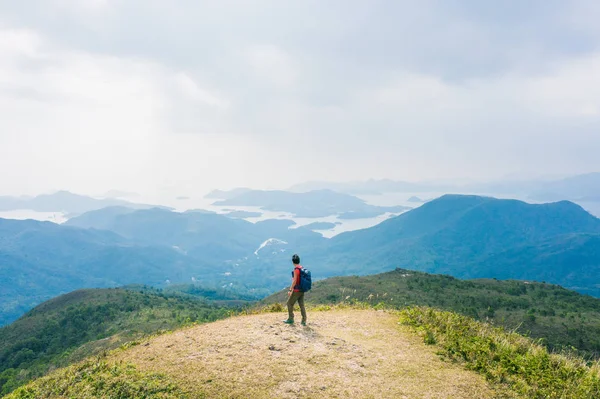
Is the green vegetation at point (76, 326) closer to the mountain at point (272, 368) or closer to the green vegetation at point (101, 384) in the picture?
the green vegetation at point (101, 384)

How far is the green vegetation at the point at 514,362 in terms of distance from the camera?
1111 cm

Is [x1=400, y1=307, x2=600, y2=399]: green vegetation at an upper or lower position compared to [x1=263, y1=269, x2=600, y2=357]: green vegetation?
upper

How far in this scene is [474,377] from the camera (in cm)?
1154

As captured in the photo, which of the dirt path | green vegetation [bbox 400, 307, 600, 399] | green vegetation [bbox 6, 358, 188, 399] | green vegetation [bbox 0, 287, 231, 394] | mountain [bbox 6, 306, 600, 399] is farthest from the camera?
green vegetation [bbox 0, 287, 231, 394]

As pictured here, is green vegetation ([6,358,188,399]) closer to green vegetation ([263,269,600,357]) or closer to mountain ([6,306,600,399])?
mountain ([6,306,600,399])

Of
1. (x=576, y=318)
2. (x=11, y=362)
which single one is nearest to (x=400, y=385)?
(x=576, y=318)

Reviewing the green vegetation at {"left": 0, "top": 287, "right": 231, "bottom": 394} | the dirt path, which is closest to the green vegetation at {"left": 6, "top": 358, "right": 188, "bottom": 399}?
the dirt path

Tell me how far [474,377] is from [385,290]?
47.2 metres

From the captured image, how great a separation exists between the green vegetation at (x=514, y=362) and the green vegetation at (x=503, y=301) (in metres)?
16.1

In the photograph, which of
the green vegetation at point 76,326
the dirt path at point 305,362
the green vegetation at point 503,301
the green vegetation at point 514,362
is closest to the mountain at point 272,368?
the dirt path at point 305,362

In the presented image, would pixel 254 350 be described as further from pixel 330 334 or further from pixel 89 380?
pixel 89 380

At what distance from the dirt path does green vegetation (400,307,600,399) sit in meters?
0.74

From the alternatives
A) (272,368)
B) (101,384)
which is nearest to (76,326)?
(101,384)

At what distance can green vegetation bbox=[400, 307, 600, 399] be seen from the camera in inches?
437
